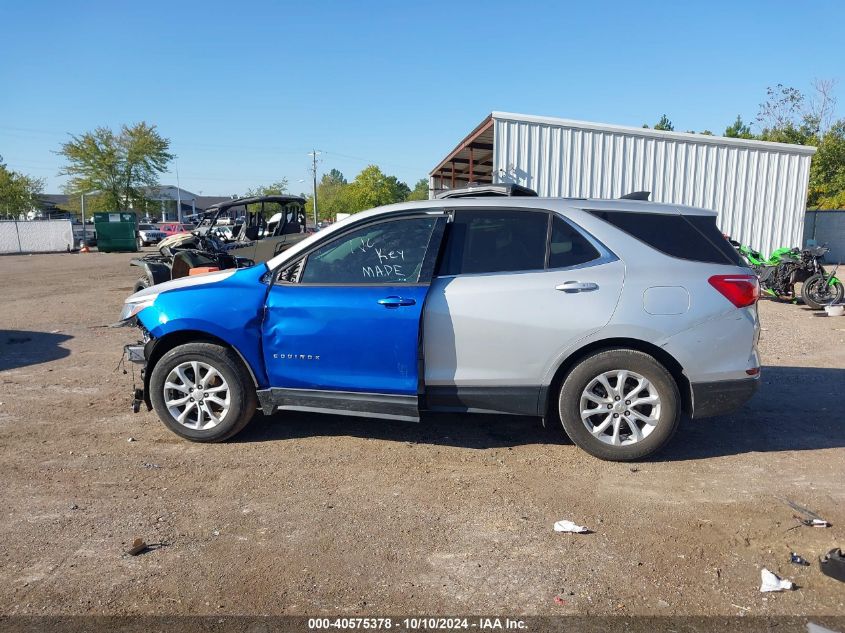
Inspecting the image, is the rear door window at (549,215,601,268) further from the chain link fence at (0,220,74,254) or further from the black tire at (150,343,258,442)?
the chain link fence at (0,220,74,254)

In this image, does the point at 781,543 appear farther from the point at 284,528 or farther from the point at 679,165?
the point at 679,165

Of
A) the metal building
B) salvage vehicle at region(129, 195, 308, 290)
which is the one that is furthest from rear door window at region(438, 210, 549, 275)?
the metal building

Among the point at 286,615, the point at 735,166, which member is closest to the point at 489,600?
the point at 286,615

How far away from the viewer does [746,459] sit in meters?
4.52

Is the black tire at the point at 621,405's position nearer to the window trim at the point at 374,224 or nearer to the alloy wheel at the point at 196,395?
the window trim at the point at 374,224

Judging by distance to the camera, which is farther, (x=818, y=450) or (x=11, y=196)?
(x=11, y=196)

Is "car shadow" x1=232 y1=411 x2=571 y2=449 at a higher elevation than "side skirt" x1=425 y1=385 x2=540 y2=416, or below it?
below

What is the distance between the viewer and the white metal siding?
597 inches

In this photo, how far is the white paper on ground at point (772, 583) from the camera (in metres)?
2.94

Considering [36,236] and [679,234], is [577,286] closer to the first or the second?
[679,234]

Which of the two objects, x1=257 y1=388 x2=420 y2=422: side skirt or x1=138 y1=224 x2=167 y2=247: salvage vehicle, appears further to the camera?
x1=138 y1=224 x2=167 y2=247: salvage vehicle

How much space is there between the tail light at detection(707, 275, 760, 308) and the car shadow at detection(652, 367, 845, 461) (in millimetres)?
1168

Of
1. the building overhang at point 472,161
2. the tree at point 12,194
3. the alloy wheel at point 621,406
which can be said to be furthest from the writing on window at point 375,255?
the tree at point 12,194

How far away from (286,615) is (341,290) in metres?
2.30
